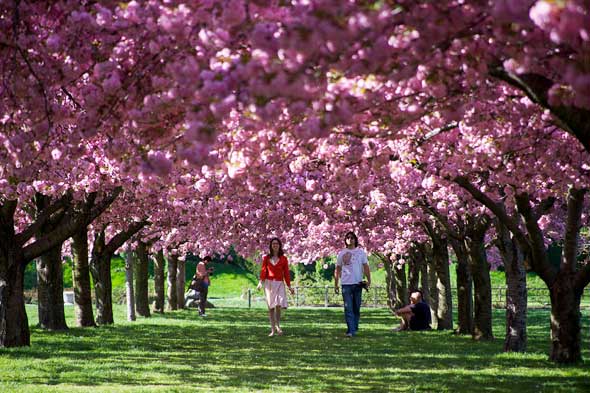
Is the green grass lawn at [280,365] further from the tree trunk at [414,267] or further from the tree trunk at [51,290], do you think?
the tree trunk at [414,267]

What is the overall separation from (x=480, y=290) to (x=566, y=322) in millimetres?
5518

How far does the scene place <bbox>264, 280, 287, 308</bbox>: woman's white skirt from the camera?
776 inches

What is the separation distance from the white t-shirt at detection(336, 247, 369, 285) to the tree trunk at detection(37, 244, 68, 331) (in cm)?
783

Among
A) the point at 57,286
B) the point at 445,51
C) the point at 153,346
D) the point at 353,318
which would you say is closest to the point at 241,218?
the point at 57,286

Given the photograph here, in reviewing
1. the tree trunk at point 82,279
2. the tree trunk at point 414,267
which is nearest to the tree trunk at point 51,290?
the tree trunk at point 82,279

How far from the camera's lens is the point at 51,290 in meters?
21.9

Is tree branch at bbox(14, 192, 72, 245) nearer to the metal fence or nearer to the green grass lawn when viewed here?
the green grass lawn

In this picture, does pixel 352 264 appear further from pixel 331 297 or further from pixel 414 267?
pixel 331 297

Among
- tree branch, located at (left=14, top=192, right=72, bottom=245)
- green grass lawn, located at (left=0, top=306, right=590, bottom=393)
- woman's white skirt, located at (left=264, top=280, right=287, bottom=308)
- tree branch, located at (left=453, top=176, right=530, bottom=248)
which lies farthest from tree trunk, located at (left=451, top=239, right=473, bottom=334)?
tree branch, located at (left=14, top=192, right=72, bottom=245)

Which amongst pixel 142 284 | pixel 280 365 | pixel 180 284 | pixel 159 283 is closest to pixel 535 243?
pixel 280 365

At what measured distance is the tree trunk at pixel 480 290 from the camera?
60.7 feet

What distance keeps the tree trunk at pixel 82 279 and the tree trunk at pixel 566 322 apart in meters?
14.2

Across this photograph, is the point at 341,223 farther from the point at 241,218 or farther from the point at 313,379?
the point at 313,379

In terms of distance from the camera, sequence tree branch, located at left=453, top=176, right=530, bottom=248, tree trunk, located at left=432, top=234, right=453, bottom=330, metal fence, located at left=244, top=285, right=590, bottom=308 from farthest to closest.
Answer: metal fence, located at left=244, top=285, right=590, bottom=308, tree trunk, located at left=432, top=234, right=453, bottom=330, tree branch, located at left=453, top=176, right=530, bottom=248
